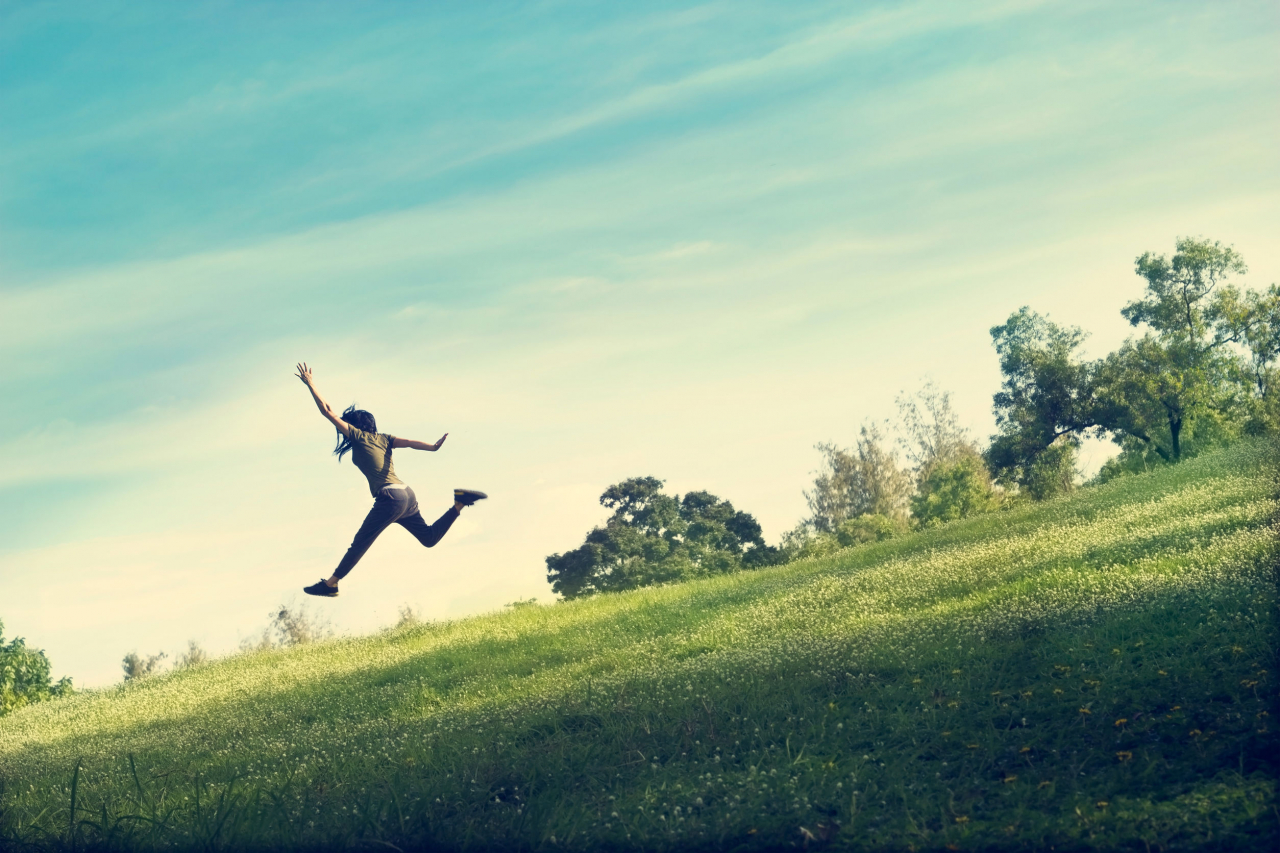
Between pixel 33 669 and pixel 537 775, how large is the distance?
2796cm

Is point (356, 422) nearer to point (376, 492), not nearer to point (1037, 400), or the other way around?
point (376, 492)

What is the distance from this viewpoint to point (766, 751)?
7734 millimetres

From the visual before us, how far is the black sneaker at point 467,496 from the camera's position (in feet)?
24.6

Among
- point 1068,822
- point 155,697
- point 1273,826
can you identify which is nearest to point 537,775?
point 1068,822

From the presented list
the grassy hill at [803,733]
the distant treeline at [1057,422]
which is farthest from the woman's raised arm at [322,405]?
the distant treeline at [1057,422]

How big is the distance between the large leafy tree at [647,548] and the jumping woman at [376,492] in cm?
2404

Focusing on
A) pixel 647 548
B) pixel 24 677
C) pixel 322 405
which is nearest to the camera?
pixel 322 405

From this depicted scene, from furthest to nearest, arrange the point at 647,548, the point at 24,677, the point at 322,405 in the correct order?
the point at 647,548
the point at 24,677
the point at 322,405

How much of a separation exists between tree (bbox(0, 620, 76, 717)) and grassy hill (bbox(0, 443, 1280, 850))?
13782mm

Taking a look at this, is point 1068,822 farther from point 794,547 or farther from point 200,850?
point 794,547

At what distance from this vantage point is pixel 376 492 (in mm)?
7172

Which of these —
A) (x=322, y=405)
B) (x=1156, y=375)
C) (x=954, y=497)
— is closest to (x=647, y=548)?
(x=954, y=497)

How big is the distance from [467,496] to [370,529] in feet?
2.60

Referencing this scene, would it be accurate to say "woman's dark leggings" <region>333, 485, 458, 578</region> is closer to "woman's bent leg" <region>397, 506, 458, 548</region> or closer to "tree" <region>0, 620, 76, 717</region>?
"woman's bent leg" <region>397, 506, 458, 548</region>
